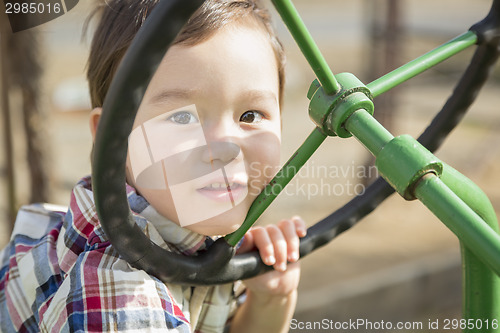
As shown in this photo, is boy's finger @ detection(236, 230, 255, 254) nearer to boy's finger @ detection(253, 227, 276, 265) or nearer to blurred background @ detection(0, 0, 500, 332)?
boy's finger @ detection(253, 227, 276, 265)

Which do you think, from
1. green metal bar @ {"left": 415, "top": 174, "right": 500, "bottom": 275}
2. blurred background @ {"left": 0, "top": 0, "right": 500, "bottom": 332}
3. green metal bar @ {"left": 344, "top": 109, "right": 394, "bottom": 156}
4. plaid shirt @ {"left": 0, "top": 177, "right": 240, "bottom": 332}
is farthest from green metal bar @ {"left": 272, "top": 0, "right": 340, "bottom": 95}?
blurred background @ {"left": 0, "top": 0, "right": 500, "bottom": 332}

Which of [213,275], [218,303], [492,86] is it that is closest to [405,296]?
[218,303]

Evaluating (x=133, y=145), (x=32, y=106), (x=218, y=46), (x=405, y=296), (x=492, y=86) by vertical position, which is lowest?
(x=405, y=296)

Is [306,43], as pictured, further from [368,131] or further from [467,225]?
[467,225]

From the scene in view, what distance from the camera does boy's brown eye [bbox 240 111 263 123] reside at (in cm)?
84

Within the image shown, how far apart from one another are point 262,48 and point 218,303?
1.17 feet

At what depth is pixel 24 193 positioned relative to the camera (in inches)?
121

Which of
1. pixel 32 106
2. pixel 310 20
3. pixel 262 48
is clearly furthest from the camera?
pixel 310 20

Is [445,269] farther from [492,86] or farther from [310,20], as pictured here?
[310,20]

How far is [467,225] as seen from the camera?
1.76 feet

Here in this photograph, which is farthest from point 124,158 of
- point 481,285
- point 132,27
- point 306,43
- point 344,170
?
point 344,170

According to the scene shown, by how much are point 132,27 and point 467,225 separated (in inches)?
20.1

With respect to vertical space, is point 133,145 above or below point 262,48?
below

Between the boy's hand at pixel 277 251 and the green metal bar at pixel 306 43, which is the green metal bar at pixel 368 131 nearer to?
the green metal bar at pixel 306 43
